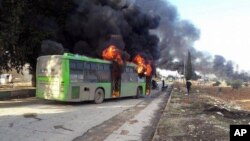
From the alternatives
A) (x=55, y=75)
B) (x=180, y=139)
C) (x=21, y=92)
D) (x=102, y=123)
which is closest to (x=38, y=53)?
(x=21, y=92)

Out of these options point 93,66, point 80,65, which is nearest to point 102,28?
point 93,66

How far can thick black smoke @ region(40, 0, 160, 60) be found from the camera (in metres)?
29.5

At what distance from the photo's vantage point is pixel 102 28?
97.4ft

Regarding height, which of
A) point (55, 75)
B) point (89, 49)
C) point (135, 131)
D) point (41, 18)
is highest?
point (41, 18)

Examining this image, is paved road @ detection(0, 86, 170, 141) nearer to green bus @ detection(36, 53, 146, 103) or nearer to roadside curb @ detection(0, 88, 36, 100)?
green bus @ detection(36, 53, 146, 103)

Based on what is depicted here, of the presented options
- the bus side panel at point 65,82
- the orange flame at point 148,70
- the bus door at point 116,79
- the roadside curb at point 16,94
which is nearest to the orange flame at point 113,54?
the bus door at point 116,79

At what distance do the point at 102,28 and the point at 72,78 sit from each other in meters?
9.04

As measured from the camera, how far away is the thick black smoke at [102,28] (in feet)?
96.7

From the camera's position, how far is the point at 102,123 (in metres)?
15.3

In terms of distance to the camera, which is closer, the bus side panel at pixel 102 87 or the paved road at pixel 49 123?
the paved road at pixel 49 123

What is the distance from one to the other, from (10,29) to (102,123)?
11.5 m

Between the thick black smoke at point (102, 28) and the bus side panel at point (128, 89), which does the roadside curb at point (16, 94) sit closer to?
the thick black smoke at point (102, 28)

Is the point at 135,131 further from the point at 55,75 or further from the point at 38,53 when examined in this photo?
the point at 38,53

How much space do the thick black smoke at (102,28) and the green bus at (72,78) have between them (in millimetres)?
3769
